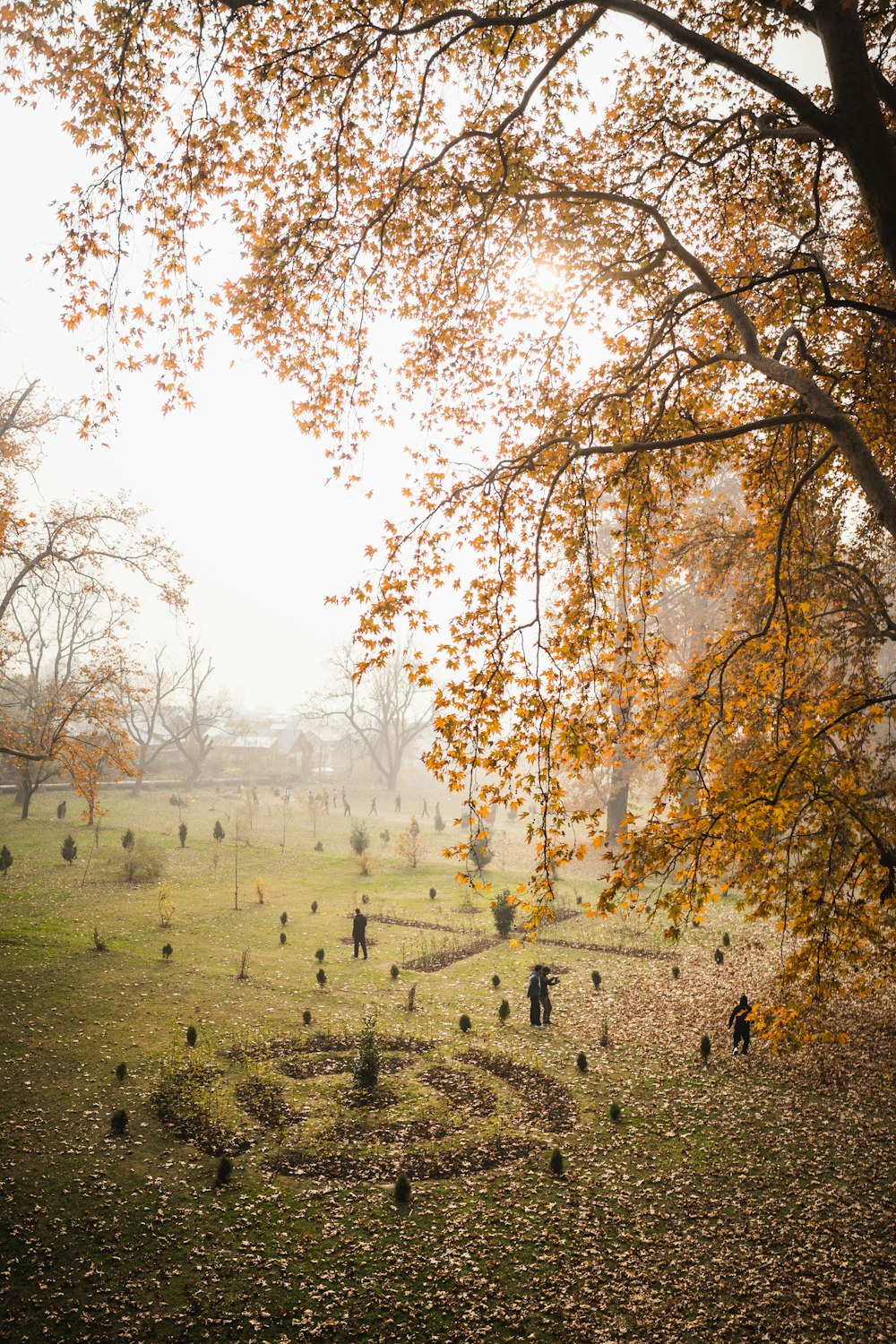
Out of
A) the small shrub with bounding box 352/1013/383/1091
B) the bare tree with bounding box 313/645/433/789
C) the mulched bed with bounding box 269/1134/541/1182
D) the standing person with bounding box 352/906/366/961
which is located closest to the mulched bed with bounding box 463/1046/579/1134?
the mulched bed with bounding box 269/1134/541/1182

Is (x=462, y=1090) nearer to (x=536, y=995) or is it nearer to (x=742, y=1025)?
(x=536, y=995)

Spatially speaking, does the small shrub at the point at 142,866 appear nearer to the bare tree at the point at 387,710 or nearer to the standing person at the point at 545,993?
the standing person at the point at 545,993

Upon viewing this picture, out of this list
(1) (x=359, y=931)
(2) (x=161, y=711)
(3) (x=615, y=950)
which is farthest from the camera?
(2) (x=161, y=711)

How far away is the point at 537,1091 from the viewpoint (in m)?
11.7

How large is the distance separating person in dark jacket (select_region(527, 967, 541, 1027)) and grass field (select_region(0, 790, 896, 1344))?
1.76 ft

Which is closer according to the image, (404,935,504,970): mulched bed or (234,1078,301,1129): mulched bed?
(234,1078,301,1129): mulched bed

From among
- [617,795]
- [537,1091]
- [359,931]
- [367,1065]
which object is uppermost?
[617,795]

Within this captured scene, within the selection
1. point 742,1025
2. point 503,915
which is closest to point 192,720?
point 503,915

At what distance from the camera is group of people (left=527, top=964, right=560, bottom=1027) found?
1433 centimetres

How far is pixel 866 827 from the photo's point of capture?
276 inches

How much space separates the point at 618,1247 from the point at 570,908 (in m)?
17.8

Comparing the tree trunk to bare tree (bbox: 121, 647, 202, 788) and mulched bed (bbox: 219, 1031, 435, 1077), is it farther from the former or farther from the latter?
bare tree (bbox: 121, 647, 202, 788)

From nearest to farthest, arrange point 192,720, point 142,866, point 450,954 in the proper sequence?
point 450,954 < point 142,866 < point 192,720

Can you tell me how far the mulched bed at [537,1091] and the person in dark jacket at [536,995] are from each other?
5.05 feet
